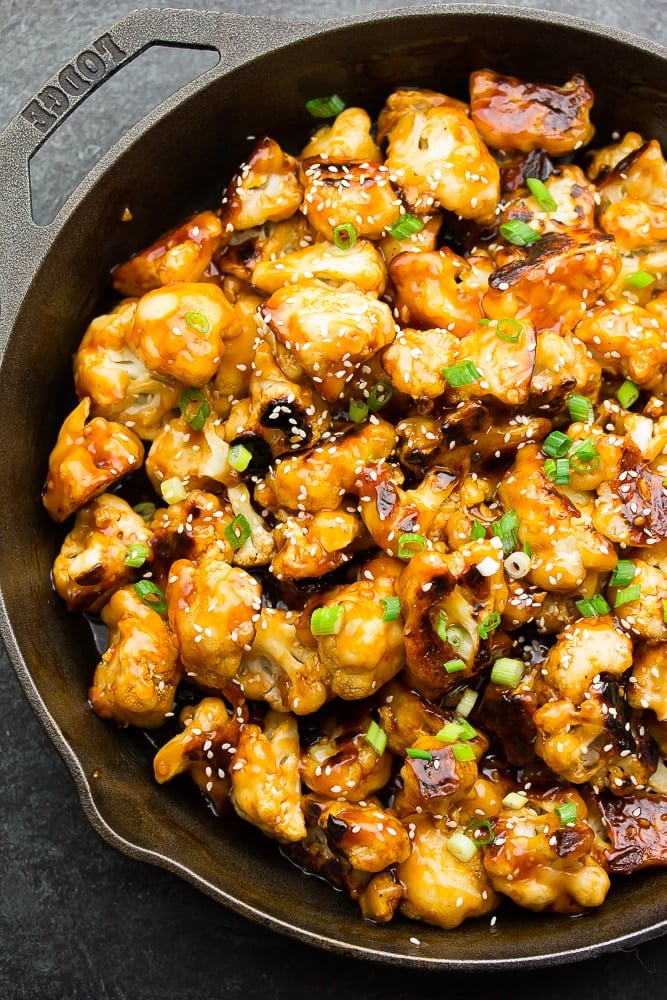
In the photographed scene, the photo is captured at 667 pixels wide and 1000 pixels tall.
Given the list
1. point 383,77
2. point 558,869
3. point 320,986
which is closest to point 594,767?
point 558,869

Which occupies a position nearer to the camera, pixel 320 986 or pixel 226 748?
pixel 226 748

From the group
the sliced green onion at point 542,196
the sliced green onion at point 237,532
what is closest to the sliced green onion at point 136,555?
the sliced green onion at point 237,532

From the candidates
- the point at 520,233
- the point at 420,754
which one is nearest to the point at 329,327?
the point at 520,233

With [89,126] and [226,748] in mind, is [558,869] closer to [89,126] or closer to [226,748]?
[226,748]

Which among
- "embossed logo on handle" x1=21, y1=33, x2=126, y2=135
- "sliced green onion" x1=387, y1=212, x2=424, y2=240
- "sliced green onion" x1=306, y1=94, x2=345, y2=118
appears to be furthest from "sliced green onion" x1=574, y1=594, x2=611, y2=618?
"embossed logo on handle" x1=21, y1=33, x2=126, y2=135

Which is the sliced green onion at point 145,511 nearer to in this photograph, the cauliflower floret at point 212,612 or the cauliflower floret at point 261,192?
the cauliflower floret at point 212,612
